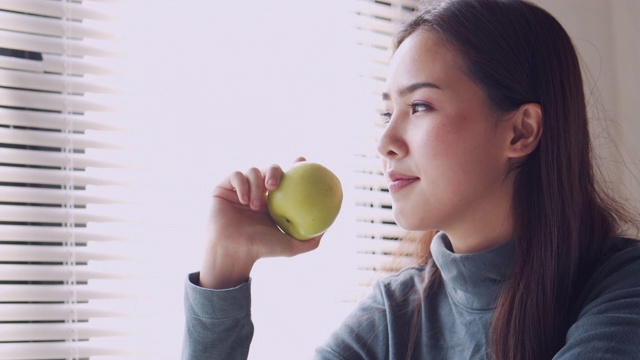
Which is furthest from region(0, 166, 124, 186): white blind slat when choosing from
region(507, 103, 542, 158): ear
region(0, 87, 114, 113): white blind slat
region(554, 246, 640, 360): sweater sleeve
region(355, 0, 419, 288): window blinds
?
region(554, 246, 640, 360): sweater sleeve

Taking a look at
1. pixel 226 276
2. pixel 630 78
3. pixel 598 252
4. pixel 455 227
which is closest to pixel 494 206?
pixel 455 227

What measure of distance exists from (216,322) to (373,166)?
0.76 m

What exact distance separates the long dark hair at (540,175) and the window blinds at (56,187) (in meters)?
0.71

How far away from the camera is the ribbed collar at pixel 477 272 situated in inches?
49.8

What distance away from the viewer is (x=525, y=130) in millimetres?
1287

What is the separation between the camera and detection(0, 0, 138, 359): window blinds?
4.45 feet

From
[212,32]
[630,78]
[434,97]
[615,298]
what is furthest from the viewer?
[630,78]

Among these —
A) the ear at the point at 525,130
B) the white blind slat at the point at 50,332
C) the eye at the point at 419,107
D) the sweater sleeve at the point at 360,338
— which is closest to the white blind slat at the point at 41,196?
the white blind slat at the point at 50,332

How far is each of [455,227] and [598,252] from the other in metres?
0.25

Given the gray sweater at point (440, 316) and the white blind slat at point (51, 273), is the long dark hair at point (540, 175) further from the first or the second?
the white blind slat at point (51, 273)

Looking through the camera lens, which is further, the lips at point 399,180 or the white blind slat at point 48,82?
the white blind slat at point 48,82

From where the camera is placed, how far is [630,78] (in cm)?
228

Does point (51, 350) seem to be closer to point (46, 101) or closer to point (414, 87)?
point (46, 101)

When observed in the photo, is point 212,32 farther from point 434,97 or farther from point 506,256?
point 506,256
